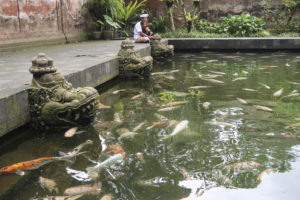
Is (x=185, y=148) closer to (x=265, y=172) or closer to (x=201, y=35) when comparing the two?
(x=265, y=172)

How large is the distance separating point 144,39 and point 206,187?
648 centimetres

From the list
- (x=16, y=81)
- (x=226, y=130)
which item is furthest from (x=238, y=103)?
(x=16, y=81)

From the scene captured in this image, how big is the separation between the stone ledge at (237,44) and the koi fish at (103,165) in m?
7.56

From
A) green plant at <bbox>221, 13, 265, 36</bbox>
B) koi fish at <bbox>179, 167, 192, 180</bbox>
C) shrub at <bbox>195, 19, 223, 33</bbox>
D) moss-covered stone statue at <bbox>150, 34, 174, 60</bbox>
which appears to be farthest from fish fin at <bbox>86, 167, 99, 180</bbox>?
shrub at <bbox>195, 19, 223, 33</bbox>

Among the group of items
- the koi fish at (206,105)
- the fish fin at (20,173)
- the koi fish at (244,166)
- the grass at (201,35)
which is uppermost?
the grass at (201,35)

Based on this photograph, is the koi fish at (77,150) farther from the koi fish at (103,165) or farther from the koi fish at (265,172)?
the koi fish at (265,172)

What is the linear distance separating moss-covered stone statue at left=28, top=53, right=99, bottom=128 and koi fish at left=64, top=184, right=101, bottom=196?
3.24 feet

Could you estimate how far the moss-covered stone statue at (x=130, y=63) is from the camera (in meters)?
5.59

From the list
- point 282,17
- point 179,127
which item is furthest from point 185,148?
point 282,17

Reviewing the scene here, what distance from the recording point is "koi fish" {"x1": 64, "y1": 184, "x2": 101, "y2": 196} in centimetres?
203

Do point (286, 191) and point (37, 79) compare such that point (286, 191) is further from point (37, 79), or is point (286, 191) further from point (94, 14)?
point (94, 14)

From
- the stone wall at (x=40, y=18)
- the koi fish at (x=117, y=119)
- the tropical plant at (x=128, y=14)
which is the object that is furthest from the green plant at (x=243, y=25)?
the koi fish at (x=117, y=119)

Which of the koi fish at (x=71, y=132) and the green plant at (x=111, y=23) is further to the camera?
the green plant at (x=111, y=23)

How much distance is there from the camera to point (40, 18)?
795 cm
